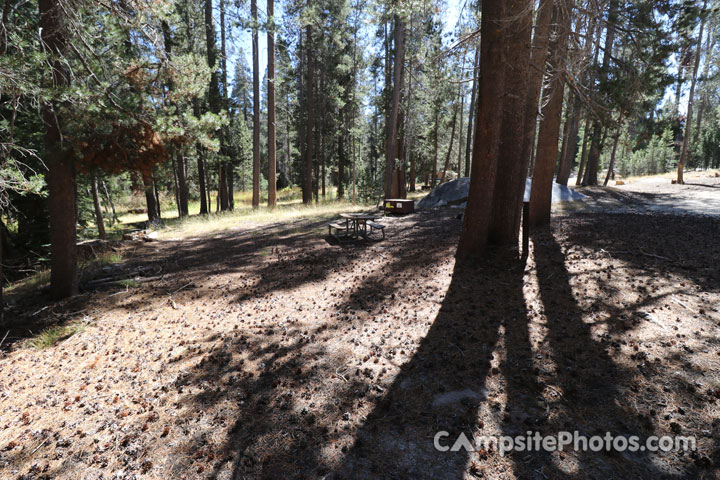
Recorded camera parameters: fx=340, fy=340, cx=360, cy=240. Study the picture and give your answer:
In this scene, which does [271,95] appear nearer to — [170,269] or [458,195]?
[458,195]

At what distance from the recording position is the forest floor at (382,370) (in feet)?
8.79

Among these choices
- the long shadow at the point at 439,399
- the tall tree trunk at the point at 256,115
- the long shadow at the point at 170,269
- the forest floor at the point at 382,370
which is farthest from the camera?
the tall tree trunk at the point at 256,115

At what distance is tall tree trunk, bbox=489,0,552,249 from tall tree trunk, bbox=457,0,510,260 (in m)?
0.21

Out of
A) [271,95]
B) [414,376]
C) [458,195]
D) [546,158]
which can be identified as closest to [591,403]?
[414,376]

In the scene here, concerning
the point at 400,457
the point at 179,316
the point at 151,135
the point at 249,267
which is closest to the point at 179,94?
the point at 151,135

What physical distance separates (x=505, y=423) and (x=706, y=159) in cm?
7415

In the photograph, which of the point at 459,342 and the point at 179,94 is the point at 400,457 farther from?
the point at 179,94

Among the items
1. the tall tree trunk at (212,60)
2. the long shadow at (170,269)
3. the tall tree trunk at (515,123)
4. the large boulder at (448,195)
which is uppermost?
the tall tree trunk at (212,60)

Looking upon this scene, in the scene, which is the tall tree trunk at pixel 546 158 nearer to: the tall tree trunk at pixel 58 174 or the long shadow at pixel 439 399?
the long shadow at pixel 439 399

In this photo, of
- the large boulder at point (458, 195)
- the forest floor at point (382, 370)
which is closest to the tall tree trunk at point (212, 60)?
the large boulder at point (458, 195)

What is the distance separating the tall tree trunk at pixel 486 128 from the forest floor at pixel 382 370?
2.43 ft

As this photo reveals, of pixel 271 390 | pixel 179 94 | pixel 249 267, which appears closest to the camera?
pixel 271 390

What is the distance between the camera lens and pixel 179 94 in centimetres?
731

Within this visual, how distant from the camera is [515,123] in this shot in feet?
20.1
